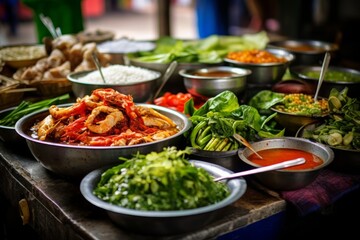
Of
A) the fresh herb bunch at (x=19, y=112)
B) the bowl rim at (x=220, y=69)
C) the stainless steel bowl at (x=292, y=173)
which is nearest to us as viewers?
the stainless steel bowl at (x=292, y=173)

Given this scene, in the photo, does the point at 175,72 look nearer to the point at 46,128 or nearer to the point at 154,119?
the point at 154,119

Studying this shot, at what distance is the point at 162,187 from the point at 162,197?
0.14 ft

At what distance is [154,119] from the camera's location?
9.18 ft

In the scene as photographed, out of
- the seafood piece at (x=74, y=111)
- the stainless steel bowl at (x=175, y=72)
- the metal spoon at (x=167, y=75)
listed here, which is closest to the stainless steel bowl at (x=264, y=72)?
the stainless steel bowl at (x=175, y=72)

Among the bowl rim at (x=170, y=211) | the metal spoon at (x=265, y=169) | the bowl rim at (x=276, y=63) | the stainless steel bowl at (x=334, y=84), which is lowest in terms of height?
the bowl rim at (x=170, y=211)

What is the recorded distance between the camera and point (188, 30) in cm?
1462

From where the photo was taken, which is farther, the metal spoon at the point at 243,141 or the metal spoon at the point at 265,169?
the metal spoon at the point at 243,141

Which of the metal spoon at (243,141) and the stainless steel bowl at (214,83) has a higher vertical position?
the stainless steel bowl at (214,83)

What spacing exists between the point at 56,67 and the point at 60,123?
169cm

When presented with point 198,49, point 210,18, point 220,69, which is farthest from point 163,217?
point 210,18

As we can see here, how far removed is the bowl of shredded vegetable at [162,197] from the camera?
1.89m

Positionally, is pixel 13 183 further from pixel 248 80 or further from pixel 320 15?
pixel 320 15

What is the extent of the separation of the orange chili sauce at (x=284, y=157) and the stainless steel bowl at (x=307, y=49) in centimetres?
210

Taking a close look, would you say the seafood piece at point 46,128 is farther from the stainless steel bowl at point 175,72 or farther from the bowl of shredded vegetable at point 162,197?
the stainless steel bowl at point 175,72
